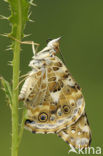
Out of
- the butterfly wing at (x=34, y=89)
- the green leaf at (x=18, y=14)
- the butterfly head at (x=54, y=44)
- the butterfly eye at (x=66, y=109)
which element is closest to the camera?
the green leaf at (x=18, y=14)

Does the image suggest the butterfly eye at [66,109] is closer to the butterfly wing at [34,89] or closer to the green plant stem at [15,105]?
the butterfly wing at [34,89]

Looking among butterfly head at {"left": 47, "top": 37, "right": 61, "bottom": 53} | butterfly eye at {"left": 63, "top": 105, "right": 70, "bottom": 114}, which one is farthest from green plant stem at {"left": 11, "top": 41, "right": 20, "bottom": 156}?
butterfly head at {"left": 47, "top": 37, "right": 61, "bottom": 53}

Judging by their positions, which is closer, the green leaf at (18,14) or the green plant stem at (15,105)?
the green plant stem at (15,105)

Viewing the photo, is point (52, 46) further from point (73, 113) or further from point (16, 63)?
point (16, 63)

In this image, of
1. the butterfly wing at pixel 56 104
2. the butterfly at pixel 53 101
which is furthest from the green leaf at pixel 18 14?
the butterfly wing at pixel 56 104

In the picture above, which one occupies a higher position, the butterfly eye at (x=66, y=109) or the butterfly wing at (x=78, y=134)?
the butterfly eye at (x=66, y=109)

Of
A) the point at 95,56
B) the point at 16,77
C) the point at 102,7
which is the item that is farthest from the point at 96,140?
the point at 16,77

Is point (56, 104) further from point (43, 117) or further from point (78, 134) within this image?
point (78, 134)
